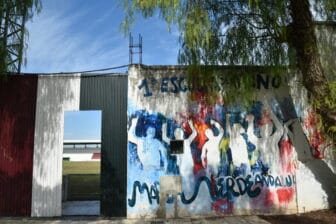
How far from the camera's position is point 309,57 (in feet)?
28.4

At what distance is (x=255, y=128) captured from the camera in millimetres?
10523

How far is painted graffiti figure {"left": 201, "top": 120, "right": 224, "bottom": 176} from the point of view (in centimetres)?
1030

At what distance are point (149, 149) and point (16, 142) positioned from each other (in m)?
3.87

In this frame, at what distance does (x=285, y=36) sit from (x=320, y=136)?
3467 millimetres

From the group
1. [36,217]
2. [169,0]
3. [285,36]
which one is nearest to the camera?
[169,0]

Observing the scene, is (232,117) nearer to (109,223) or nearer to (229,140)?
(229,140)

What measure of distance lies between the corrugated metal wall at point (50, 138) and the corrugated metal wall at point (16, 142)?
0.60 ft

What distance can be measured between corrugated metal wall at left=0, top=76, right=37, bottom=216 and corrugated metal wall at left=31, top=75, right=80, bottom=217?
18cm

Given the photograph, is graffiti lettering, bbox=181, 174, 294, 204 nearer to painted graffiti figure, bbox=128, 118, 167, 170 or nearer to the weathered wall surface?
the weathered wall surface

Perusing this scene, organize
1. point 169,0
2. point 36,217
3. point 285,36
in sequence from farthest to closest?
point 36,217
point 285,36
point 169,0

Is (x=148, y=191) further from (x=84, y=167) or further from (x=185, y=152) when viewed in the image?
(x=84, y=167)

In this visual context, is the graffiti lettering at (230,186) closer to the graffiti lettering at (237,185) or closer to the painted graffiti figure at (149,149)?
the graffiti lettering at (237,185)

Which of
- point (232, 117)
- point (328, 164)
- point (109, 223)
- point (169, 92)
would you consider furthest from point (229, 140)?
point (109, 223)

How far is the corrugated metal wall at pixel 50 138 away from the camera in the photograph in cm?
1016
